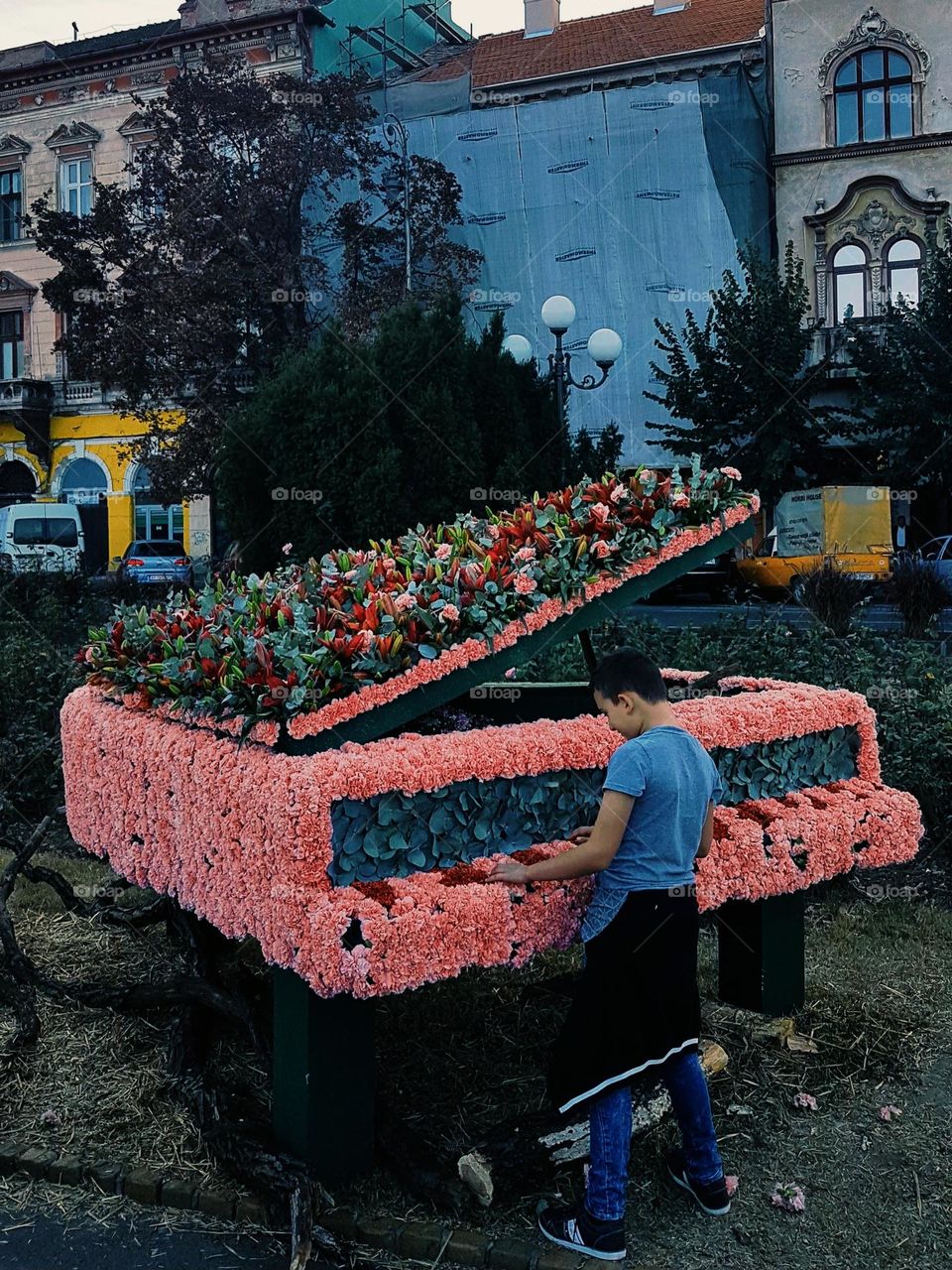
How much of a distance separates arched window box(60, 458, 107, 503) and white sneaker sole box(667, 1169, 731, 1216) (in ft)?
101

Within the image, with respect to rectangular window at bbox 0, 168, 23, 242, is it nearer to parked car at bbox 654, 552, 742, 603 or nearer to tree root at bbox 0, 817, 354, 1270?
parked car at bbox 654, 552, 742, 603

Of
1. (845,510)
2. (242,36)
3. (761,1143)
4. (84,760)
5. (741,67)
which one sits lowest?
(761,1143)

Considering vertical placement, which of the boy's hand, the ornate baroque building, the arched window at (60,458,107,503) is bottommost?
the boy's hand

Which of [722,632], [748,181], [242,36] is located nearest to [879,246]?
[748,181]

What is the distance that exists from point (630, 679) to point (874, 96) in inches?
1083

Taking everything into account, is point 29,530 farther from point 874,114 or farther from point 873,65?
point 873,65

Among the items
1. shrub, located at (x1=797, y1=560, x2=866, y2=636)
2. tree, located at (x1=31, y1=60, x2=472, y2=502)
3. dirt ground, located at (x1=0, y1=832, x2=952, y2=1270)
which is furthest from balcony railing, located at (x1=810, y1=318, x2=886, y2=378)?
dirt ground, located at (x1=0, y1=832, x2=952, y2=1270)

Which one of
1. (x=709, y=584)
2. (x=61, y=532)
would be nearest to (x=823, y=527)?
(x=709, y=584)

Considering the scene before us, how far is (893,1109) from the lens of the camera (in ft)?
11.6

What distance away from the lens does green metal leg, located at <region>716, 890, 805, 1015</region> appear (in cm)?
409

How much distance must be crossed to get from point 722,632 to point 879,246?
21039 mm

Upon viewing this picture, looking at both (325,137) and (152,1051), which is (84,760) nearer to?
(152,1051)

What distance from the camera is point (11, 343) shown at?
32781 mm

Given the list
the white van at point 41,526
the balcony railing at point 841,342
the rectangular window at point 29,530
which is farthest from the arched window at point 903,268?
the rectangular window at point 29,530
